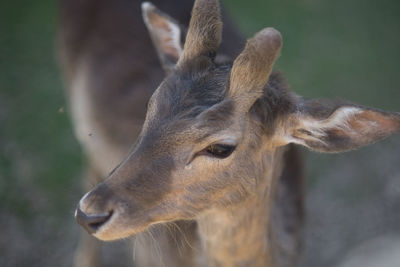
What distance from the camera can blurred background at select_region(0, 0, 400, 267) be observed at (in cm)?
504

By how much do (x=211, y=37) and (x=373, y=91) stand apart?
4.67 metres

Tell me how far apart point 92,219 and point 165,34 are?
1.54m

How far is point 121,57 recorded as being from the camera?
444cm

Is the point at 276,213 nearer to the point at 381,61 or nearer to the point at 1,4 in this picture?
the point at 381,61

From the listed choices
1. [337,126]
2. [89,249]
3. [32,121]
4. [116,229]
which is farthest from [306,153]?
[116,229]

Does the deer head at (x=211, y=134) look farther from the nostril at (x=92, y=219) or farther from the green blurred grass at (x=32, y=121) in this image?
the green blurred grass at (x=32, y=121)

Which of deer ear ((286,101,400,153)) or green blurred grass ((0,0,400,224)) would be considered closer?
deer ear ((286,101,400,153))

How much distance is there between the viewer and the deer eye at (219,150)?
2443 millimetres

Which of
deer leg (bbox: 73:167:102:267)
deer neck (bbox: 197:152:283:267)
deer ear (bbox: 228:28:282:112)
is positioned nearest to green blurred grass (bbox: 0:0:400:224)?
deer leg (bbox: 73:167:102:267)

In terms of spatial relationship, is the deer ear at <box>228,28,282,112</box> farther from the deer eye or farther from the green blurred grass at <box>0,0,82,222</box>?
the green blurred grass at <box>0,0,82,222</box>

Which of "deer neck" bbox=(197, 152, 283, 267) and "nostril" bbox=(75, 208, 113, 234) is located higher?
"nostril" bbox=(75, 208, 113, 234)

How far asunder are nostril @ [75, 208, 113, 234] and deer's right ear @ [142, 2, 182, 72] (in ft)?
4.28

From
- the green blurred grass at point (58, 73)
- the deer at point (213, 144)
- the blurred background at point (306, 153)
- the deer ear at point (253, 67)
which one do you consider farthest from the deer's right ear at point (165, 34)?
the green blurred grass at point (58, 73)

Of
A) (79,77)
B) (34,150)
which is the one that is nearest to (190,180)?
(79,77)
